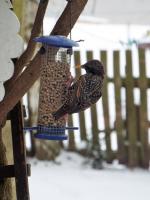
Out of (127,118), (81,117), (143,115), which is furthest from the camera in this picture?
(81,117)

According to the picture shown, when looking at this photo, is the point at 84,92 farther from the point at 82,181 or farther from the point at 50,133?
the point at 82,181

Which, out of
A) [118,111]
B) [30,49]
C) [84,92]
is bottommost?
[118,111]

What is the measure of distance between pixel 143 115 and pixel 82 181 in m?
1.01

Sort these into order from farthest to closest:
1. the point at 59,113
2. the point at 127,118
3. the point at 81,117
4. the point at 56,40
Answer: the point at 81,117 → the point at 127,118 → the point at 59,113 → the point at 56,40

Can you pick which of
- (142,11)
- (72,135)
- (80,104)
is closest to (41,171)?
(72,135)

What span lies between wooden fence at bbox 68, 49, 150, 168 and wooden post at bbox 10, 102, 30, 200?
10.7 feet

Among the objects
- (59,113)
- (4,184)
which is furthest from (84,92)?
(4,184)

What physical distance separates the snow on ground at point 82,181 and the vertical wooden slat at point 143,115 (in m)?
0.17

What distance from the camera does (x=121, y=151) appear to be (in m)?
5.16

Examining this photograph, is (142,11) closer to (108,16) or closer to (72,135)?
(108,16)

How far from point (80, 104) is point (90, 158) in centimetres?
384

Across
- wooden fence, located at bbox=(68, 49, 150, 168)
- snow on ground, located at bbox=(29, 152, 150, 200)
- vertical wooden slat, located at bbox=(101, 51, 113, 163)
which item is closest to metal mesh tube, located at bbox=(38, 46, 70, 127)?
snow on ground, located at bbox=(29, 152, 150, 200)

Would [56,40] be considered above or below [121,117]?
above

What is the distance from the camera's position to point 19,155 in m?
1.78
